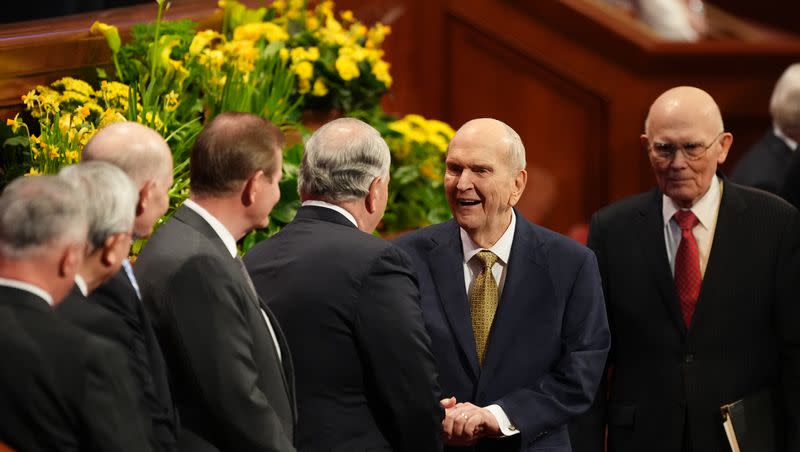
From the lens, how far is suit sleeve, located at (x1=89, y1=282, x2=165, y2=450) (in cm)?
256

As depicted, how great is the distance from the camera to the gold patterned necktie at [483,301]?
3.41 meters

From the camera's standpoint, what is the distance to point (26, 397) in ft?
7.41

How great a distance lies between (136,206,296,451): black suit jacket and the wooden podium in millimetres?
3164

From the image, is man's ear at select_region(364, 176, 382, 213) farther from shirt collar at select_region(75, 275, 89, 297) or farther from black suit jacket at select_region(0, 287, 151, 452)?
black suit jacket at select_region(0, 287, 151, 452)

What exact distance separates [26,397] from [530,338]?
151 cm

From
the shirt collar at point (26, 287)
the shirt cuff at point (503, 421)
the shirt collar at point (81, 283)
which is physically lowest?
the shirt cuff at point (503, 421)

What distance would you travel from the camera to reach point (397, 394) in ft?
9.71

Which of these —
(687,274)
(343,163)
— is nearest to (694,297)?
(687,274)

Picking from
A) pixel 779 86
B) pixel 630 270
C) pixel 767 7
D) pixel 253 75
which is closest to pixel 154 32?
pixel 253 75

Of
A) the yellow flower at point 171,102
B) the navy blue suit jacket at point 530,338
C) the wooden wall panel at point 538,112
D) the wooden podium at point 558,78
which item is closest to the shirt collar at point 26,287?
the navy blue suit jacket at point 530,338

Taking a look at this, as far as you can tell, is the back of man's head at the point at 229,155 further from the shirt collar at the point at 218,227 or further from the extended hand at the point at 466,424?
the extended hand at the point at 466,424

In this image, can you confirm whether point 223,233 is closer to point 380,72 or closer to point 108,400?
point 108,400

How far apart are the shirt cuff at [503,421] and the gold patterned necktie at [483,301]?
146 millimetres

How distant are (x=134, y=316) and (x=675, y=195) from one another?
1820 millimetres
